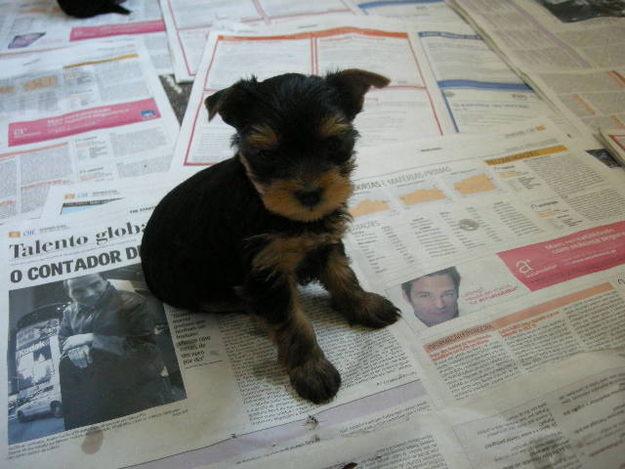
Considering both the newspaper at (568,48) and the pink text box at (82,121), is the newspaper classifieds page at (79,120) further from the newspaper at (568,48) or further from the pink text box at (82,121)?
the newspaper at (568,48)

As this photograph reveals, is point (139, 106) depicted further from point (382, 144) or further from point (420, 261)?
point (420, 261)

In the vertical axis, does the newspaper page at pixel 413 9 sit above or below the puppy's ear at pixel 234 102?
below

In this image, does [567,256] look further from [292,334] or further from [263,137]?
[263,137]

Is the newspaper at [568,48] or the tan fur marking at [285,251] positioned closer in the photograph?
the tan fur marking at [285,251]

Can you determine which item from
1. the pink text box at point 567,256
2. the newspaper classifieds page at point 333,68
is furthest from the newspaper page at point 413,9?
the pink text box at point 567,256

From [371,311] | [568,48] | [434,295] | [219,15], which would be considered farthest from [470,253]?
[219,15]

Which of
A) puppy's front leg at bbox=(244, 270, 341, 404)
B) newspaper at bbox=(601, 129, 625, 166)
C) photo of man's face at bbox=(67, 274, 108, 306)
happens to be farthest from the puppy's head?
newspaper at bbox=(601, 129, 625, 166)
